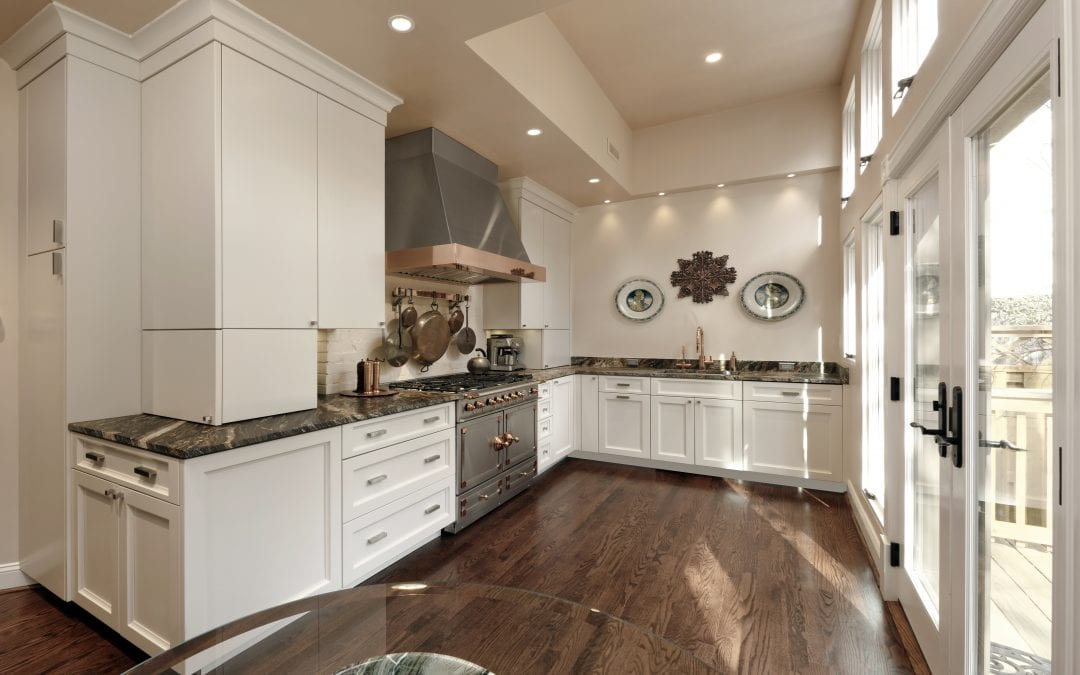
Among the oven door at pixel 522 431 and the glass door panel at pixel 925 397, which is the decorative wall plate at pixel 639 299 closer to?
the oven door at pixel 522 431

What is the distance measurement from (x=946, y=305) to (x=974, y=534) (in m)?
0.71

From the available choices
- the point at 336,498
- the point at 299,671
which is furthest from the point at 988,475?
the point at 336,498

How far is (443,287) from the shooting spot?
386cm

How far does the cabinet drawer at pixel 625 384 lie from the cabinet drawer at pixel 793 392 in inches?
33.8

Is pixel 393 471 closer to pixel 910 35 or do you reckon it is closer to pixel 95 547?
pixel 95 547

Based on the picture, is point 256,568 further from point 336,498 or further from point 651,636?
point 651,636

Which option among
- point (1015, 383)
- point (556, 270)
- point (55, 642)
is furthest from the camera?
point (556, 270)

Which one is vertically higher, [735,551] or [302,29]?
[302,29]

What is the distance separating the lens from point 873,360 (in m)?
2.79

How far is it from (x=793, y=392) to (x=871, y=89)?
2179 millimetres

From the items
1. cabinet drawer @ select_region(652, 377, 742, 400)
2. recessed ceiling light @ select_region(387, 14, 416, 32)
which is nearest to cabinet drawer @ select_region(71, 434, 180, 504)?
recessed ceiling light @ select_region(387, 14, 416, 32)

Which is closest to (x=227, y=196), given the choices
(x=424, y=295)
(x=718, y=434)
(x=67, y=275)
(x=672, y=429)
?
(x=67, y=275)

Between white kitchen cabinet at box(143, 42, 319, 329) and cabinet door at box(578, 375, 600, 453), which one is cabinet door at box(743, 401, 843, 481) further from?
white kitchen cabinet at box(143, 42, 319, 329)

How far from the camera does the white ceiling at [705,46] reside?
9.41 feet
